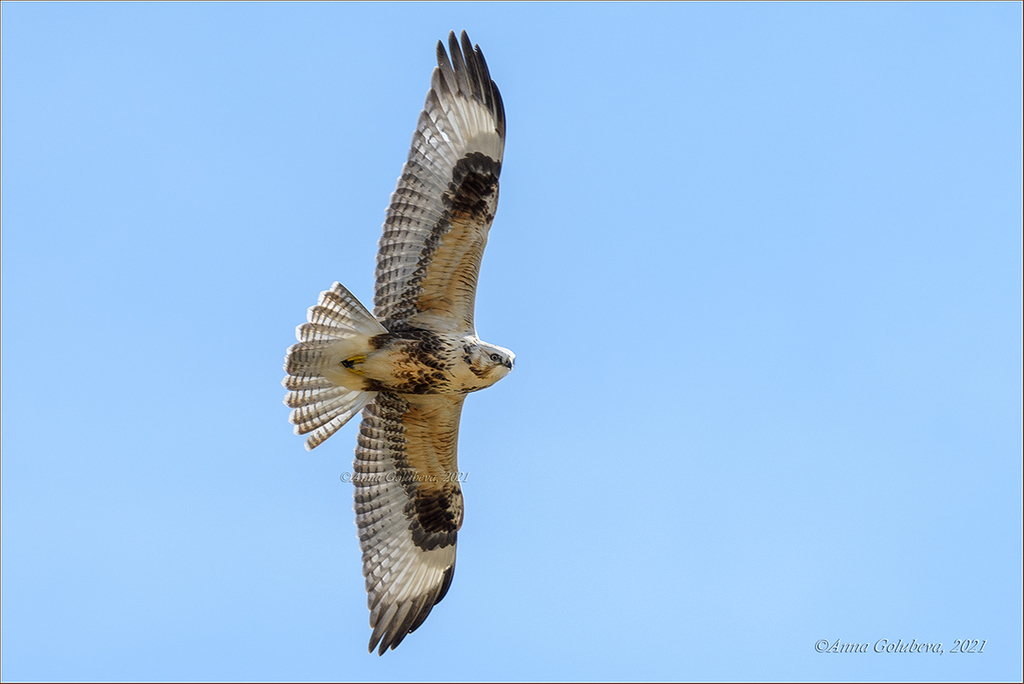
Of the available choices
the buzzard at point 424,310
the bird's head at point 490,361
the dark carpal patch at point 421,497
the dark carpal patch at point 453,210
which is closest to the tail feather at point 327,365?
the buzzard at point 424,310

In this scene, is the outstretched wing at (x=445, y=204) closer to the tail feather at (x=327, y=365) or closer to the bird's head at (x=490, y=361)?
the tail feather at (x=327, y=365)

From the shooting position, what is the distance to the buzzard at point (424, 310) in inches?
384

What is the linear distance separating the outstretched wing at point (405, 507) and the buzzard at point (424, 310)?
2 cm

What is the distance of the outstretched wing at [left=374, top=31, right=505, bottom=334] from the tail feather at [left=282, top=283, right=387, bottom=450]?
0.32 meters

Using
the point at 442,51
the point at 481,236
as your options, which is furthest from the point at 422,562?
the point at 442,51

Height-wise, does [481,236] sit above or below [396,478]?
above

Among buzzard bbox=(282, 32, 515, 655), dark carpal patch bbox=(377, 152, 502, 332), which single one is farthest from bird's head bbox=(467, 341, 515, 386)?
dark carpal patch bbox=(377, 152, 502, 332)

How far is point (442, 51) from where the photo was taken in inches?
394

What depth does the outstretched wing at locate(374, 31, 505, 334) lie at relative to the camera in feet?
32.2

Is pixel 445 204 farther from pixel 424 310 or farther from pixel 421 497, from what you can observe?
pixel 421 497

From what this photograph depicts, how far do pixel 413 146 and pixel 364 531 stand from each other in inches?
136

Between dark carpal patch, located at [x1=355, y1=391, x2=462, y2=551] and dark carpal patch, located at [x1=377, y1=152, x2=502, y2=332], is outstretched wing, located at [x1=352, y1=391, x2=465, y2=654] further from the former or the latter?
dark carpal patch, located at [x1=377, y1=152, x2=502, y2=332]

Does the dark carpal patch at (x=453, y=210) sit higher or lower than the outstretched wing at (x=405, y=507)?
higher

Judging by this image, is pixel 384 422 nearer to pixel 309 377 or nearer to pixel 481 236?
pixel 309 377
